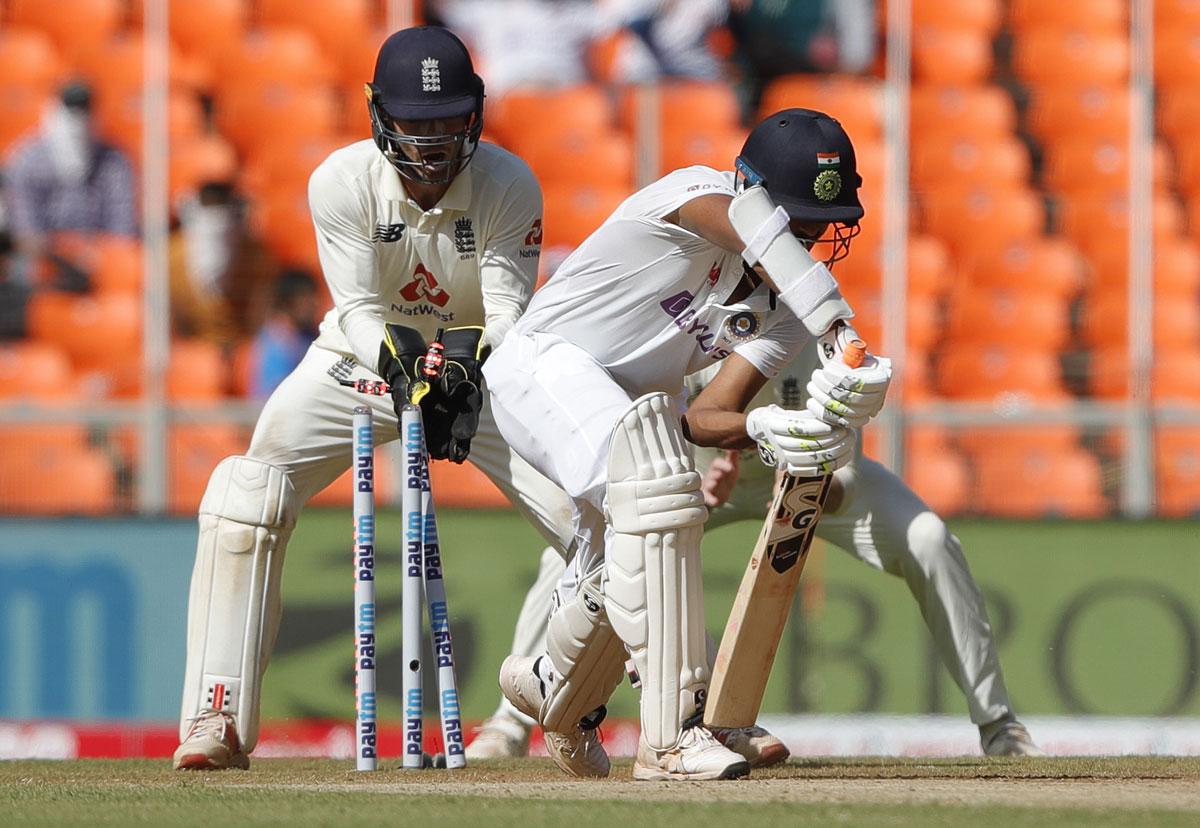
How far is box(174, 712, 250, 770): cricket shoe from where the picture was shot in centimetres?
543

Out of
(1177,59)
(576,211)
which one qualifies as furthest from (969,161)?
(576,211)

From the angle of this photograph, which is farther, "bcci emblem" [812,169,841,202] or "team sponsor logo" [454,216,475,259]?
"team sponsor logo" [454,216,475,259]

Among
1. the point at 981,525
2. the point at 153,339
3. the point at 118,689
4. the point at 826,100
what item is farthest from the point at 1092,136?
the point at 118,689

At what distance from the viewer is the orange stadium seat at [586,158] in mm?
11117

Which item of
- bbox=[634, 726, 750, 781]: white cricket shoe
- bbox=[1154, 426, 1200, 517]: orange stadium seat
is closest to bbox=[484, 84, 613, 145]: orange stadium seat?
bbox=[1154, 426, 1200, 517]: orange stadium seat

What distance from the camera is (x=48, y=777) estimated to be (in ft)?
17.1

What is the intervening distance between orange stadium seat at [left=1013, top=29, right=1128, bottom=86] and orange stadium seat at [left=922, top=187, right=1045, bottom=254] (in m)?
1.04

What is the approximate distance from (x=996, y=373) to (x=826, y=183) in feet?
20.2

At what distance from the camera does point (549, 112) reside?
11.4 meters

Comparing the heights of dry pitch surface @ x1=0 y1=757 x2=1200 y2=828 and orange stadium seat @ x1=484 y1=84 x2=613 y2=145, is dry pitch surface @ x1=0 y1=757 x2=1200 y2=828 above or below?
below

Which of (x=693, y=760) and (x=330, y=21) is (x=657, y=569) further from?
(x=330, y=21)

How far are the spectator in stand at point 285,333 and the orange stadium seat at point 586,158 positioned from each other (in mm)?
1769

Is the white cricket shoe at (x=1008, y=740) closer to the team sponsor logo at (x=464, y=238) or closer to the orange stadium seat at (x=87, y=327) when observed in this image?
the team sponsor logo at (x=464, y=238)

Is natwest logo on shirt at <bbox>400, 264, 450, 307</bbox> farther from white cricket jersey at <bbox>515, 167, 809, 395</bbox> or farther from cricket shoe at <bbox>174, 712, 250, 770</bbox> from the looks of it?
cricket shoe at <bbox>174, 712, 250, 770</bbox>
